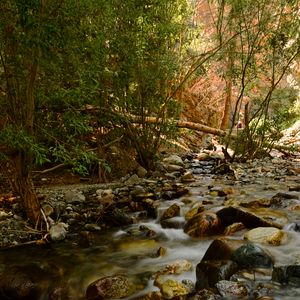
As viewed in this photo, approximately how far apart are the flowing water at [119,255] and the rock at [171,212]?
294mm

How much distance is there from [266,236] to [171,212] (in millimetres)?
1738

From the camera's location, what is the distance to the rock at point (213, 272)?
10.5ft

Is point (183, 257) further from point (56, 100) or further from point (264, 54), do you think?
point (264, 54)

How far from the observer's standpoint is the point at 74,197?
6414mm

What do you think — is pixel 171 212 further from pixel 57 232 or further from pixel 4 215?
pixel 4 215

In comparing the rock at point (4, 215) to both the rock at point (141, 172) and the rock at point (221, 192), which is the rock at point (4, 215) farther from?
the rock at point (141, 172)

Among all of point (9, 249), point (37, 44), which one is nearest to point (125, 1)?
point (37, 44)

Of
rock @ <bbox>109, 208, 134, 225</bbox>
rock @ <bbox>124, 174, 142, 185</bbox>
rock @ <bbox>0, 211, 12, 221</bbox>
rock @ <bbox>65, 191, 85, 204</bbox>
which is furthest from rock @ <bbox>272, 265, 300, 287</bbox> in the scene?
rock @ <bbox>124, 174, 142, 185</bbox>

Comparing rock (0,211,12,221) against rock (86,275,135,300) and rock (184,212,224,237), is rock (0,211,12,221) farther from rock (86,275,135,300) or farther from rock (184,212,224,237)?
rock (184,212,224,237)

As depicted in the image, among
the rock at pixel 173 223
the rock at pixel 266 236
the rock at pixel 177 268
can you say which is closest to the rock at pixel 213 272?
the rock at pixel 177 268

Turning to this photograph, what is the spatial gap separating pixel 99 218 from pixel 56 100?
1995 millimetres

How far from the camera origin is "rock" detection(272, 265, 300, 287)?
10.0 ft

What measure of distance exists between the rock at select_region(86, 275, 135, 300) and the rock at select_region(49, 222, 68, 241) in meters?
1.39

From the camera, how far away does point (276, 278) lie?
313cm
